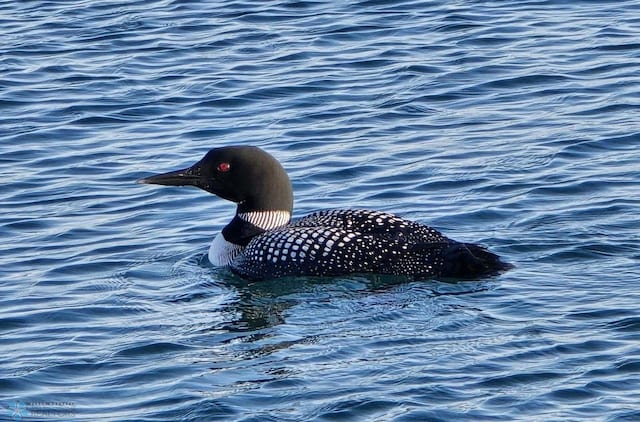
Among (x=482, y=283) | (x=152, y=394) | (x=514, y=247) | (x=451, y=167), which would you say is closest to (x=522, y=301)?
(x=482, y=283)

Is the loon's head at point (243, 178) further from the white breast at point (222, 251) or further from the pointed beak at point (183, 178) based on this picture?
the white breast at point (222, 251)

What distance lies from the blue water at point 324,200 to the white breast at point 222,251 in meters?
0.10

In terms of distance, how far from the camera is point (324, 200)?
999 centimetres

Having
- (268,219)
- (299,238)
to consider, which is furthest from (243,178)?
(299,238)

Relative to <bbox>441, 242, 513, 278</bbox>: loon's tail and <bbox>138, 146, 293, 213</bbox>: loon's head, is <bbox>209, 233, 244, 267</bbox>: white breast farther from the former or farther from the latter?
<bbox>441, 242, 513, 278</bbox>: loon's tail

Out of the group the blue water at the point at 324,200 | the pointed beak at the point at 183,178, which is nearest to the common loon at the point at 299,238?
the pointed beak at the point at 183,178

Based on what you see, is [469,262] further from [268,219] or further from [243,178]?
[243,178]

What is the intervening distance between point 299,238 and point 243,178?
26.5 inches

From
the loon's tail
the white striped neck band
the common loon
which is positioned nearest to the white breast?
the common loon

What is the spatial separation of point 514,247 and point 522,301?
3.29ft

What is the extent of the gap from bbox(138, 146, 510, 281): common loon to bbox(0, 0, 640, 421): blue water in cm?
10

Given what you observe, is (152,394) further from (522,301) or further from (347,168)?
(347,168)

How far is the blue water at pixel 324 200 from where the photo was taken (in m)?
6.92

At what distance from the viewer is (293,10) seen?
47.6ft
